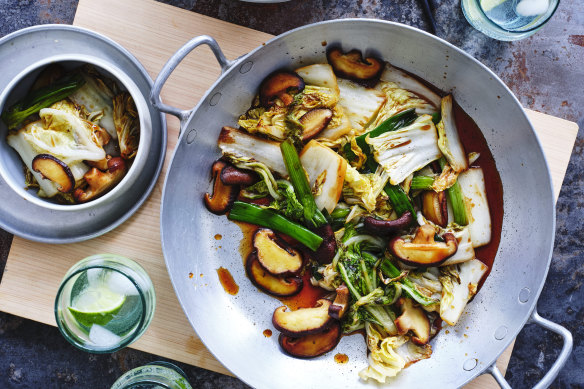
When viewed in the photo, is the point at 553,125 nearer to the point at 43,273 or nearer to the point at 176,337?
the point at 176,337

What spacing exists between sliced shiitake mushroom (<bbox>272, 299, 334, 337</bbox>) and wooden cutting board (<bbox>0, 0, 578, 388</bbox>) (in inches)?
14.2

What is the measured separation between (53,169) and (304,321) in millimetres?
1266

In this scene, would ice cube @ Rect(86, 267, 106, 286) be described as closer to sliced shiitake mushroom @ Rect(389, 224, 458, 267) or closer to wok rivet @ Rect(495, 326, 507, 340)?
sliced shiitake mushroom @ Rect(389, 224, 458, 267)

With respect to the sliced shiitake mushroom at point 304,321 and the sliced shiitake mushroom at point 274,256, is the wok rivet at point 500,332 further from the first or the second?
the sliced shiitake mushroom at point 274,256

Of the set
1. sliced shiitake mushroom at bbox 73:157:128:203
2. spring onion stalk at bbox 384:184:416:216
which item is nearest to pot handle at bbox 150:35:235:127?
sliced shiitake mushroom at bbox 73:157:128:203

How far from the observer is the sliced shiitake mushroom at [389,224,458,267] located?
215 centimetres

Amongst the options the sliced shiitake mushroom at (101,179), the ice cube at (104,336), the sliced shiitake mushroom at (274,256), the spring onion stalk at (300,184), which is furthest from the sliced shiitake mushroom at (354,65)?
the ice cube at (104,336)

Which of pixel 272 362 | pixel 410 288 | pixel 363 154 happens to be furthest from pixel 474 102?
pixel 272 362

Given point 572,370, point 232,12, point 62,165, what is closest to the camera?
point 62,165

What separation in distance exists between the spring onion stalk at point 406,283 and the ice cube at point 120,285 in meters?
1.13

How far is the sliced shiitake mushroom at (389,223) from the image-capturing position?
2.18 meters

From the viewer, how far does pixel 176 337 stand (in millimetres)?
2299

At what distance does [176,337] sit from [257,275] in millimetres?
483

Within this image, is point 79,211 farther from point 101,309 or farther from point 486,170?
point 486,170
